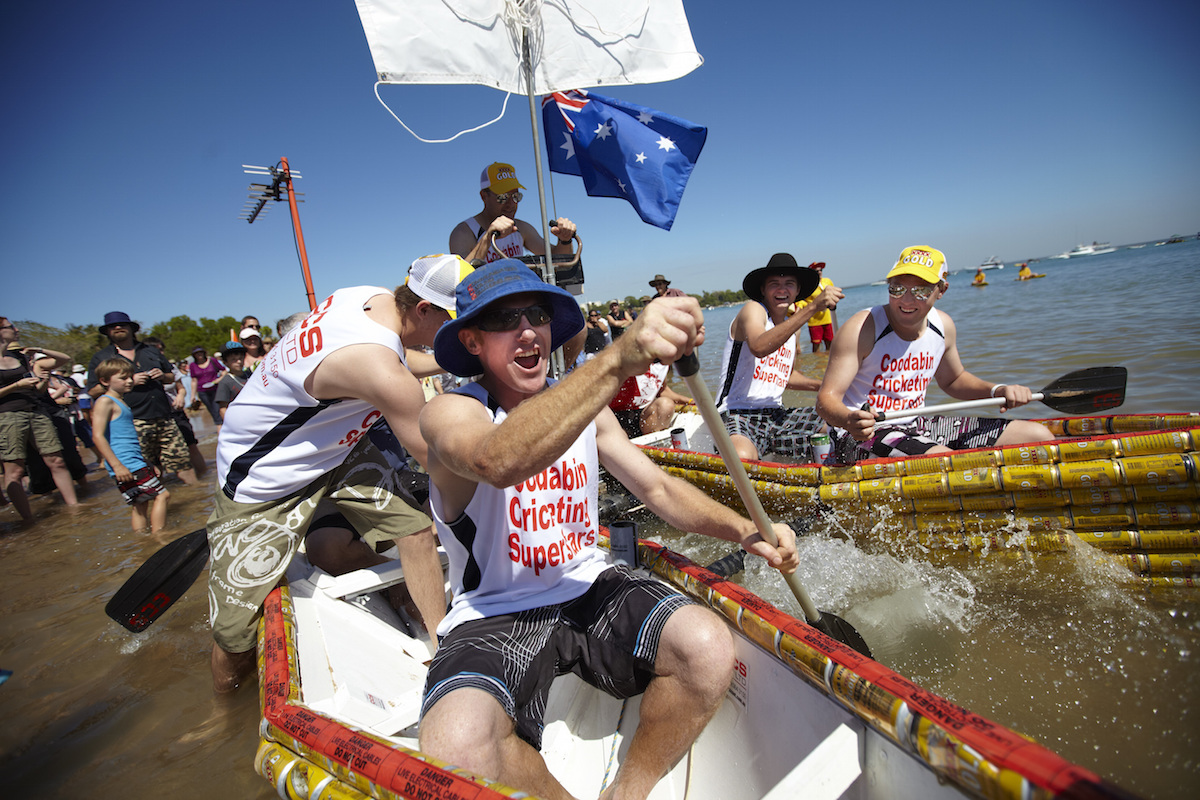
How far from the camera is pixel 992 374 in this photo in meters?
9.42

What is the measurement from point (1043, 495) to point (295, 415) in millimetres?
3697

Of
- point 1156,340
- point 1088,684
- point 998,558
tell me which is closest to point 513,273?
point 1088,684

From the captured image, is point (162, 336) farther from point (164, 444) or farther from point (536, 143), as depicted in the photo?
point (536, 143)

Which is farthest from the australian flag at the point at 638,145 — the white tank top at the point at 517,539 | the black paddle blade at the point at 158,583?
the black paddle blade at the point at 158,583

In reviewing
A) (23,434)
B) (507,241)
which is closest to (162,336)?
(23,434)

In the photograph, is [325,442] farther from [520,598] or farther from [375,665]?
[520,598]

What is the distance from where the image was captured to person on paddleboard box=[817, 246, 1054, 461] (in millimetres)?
3451

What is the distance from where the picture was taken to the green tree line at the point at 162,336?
32625 mm

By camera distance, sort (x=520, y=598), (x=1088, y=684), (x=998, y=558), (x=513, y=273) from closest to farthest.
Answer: (x=513, y=273), (x=520, y=598), (x=1088, y=684), (x=998, y=558)

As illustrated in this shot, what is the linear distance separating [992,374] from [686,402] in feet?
22.0

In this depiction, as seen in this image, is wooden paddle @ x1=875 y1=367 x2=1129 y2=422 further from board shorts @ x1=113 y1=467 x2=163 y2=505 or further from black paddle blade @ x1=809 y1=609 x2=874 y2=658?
board shorts @ x1=113 y1=467 x2=163 y2=505

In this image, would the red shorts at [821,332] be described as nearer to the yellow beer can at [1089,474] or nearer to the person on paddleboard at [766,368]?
the person on paddleboard at [766,368]

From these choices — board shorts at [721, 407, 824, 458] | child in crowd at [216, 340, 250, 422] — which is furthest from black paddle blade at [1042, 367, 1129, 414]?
child in crowd at [216, 340, 250, 422]

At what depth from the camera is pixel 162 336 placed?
50906 mm
